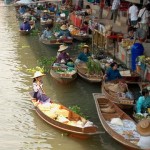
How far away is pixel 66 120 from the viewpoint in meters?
10.9

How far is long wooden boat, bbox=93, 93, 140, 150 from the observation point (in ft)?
31.4

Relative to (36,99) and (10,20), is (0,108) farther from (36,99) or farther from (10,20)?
(10,20)

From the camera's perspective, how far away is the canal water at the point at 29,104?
422 inches

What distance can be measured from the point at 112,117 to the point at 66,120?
1.32m

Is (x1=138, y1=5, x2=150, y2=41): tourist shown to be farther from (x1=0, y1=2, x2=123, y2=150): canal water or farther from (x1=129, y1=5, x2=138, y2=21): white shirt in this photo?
(x1=0, y1=2, x2=123, y2=150): canal water

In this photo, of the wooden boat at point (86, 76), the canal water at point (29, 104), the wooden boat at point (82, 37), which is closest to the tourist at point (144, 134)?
the canal water at point (29, 104)

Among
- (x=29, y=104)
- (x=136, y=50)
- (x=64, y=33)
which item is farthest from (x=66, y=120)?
(x=64, y=33)

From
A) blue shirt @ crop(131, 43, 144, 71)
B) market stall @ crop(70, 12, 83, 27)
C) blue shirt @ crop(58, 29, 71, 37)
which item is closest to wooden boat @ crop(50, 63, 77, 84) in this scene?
blue shirt @ crop(131, 43, 144, 71)

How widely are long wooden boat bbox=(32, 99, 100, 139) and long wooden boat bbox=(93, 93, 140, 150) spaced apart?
1.36 ft

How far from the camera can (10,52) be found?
21.7 metres

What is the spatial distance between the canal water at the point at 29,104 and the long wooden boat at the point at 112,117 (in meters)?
0.43

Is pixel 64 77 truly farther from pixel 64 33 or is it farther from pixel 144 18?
pixel 64 33

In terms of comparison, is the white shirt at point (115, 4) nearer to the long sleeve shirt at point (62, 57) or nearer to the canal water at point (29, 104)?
the canal water at point (29, 104)

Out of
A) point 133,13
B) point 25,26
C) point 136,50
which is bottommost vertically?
point 25,26
